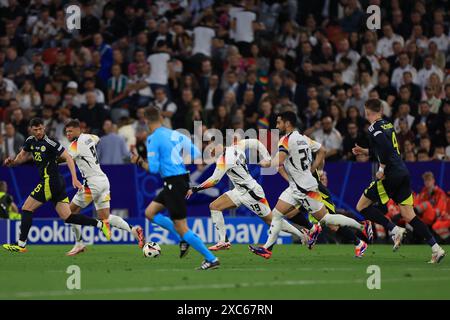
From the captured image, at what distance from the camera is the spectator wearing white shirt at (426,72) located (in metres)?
24.7

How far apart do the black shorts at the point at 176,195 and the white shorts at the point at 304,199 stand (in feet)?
11.2

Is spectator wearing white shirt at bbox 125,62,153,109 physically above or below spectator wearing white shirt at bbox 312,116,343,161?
above

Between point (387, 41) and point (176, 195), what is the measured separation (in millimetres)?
13598

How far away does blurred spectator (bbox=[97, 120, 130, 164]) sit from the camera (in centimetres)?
2445

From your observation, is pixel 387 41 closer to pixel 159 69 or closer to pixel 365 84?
pixel 365 84

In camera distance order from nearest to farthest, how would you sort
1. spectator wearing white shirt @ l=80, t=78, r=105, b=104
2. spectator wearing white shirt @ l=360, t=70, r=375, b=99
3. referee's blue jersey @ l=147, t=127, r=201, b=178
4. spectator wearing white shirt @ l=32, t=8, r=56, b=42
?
1. referee's blue jersey @ l=147, t=127, r=201, b=178
2. spectator wearing white shirt @ l=360, t=70, r=375, b=99
3. spectator wearing white shirt @ l=80, t=78, r=105, b=104
4. spectator wearing white shirt @ l=32, t=8, r=56, b=42

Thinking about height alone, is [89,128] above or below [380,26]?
below

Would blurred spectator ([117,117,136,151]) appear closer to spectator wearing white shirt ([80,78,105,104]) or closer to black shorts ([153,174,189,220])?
spectator wearing white shirt ([80,78,105,104])

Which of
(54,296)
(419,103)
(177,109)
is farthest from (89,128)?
(54,296)

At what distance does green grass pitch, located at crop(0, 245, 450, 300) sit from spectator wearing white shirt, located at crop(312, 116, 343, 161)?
4.87 metres

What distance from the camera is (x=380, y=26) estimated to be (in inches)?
1035

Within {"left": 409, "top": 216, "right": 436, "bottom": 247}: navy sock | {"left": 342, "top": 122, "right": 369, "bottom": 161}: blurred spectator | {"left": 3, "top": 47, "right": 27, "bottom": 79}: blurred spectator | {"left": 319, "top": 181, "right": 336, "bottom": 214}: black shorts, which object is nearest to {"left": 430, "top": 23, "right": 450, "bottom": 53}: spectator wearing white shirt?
{"left": 342, "top": 122, "right": 369, "bottom": 161}: blurred spectator
